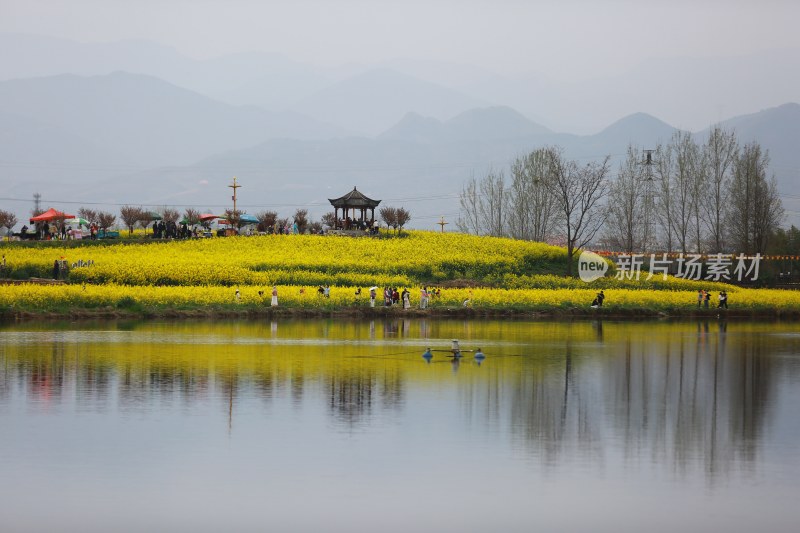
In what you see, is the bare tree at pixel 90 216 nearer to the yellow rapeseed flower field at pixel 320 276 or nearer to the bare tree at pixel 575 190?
the yellow rapeseed flower field at pixel 320 276

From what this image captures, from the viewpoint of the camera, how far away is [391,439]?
19.4 meters

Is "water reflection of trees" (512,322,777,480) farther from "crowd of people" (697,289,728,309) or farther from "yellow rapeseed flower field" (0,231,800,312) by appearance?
"crowd of people" (697,289,728,309)

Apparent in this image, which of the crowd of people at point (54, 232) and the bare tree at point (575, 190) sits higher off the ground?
the bare tree at point (575, 190)

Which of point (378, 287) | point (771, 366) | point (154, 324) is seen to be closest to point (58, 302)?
point (154, 324)

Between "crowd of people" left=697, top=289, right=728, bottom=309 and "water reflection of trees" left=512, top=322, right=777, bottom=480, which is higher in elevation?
"crowd of people" left=697, top=289, right=728, bottom=309

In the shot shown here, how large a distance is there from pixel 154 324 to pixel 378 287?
16.4 meters

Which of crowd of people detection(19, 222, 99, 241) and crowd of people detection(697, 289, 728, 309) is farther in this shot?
crowd of people detection(19, 222, 99, 241)

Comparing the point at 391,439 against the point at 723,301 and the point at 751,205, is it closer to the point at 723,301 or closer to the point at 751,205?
the point at 723,301

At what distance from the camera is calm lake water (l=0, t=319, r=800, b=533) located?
14.9 metres

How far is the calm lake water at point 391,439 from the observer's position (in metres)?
14.9

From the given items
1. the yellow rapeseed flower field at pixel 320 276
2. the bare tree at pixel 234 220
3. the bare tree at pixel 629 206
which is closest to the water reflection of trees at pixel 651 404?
the yellow rapeseed flower field at pixel 320 276

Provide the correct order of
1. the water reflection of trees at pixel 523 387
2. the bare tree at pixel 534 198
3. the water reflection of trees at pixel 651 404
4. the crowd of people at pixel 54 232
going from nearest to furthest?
the water reflection of trees at pixel 651 404, the water reflection of trees at pixel 523 387, the crowd of people at pixel 54 232, the bare tree at pixel 534 198

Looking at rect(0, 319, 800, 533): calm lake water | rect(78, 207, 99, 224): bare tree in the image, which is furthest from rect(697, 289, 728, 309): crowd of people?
rect(78, 207, 99, 224): bare tree

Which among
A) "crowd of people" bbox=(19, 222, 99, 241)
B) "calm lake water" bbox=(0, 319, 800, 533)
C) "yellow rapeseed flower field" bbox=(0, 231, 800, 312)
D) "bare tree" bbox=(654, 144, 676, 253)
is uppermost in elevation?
"bare tree" bbox=(654, 144, 676, 253)
